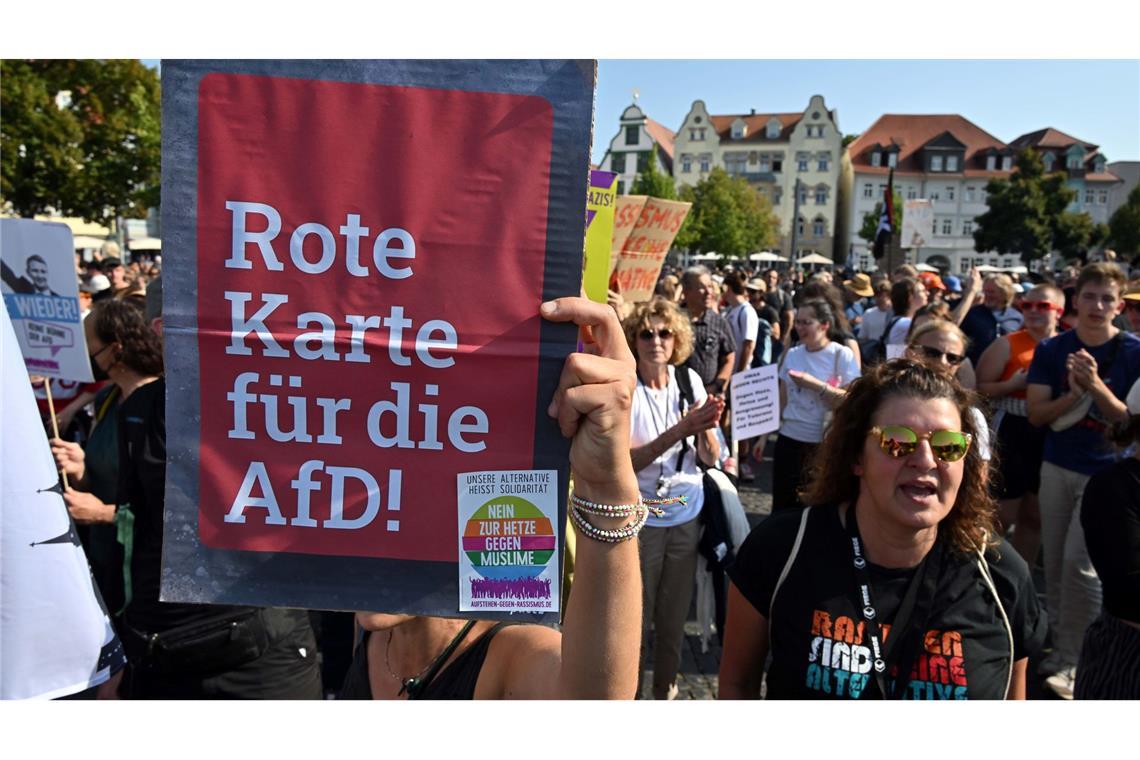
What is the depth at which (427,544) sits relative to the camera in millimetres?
1555

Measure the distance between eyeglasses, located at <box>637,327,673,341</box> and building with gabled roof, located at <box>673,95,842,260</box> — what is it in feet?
246

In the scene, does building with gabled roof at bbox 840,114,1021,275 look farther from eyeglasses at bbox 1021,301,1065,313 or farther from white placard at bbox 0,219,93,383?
white placard at bbox 0,219,93,383

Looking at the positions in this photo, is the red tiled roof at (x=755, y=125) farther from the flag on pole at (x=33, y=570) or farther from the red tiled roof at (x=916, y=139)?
the flag on pole at (x=33, y=570)

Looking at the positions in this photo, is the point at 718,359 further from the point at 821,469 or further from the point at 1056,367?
the point at 821,469

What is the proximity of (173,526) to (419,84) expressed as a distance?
3.01ft

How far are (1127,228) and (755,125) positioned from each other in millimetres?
36095

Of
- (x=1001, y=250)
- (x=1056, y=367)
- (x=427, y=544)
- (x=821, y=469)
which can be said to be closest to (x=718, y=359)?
(x=1056, y=367)

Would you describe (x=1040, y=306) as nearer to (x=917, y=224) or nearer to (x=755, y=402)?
(x=755, y=402)

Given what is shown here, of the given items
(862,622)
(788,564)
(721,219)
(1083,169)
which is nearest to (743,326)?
(788,564)

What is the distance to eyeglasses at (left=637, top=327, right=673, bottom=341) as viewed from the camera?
13.8ft

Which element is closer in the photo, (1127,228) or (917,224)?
(917,224)

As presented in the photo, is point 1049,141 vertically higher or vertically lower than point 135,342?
higher

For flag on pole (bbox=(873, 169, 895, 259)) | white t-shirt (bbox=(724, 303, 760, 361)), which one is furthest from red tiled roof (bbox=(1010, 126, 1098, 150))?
white t-shirt (bbox=(724, 303, 760, 361))

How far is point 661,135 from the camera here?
8594 cm
